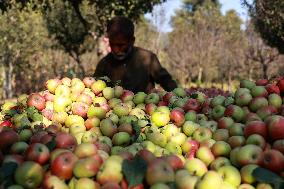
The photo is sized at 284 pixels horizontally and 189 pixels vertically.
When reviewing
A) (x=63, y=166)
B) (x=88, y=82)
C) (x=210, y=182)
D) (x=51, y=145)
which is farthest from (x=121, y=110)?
(x=210, y=182)

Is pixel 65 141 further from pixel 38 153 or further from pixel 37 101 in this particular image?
pixel 37 101

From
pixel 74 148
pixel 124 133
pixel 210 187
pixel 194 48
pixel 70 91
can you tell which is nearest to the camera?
pixel 210 187

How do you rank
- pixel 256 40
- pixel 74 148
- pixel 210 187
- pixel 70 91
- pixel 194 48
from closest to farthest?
pixel 210 187, pixel 74 148, pixel 70 91, pixel 256 40, pixel 194 48

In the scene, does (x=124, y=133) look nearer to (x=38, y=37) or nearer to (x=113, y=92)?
(x=113, y=92)

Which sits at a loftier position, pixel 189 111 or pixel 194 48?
pixel 189 111

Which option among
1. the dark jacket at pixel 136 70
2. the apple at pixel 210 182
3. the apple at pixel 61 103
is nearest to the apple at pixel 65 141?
the apple at pixel 210 182

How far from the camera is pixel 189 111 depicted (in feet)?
11.6

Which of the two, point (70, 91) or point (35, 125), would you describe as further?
point (70, 91)

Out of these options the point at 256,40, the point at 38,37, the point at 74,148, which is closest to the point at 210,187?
the point at 74,148

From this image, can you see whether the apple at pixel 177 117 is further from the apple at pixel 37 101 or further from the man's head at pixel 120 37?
the man's head at pixel 120 37

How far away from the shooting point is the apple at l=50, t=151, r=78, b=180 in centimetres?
235

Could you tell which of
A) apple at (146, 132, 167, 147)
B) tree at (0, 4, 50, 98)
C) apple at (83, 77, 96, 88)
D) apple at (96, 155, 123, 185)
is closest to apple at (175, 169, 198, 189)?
apple at (96, 155, 123, 185)

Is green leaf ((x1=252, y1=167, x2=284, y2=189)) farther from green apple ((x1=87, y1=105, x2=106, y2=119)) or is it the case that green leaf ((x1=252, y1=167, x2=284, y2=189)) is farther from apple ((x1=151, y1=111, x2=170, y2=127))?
green apple ((x1=87, y1=105, x2=106, y2=119))

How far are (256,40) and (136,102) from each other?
20042mm
